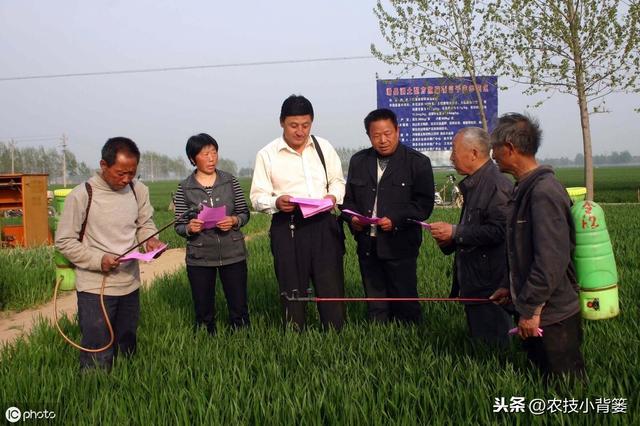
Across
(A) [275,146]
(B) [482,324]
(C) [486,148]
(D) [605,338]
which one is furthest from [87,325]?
(D) [605,338]

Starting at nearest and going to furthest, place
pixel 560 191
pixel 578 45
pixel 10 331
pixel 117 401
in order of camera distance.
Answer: pixel 560 191 → pixel 117 401 → pixel 10 331 → pixel 578 45

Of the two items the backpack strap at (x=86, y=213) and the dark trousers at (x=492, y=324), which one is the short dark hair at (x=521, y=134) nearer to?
the dark trousers at (x=492, y=324)

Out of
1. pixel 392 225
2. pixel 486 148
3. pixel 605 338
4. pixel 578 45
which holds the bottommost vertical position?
pixel 605 338

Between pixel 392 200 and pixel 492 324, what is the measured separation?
3.60 ft

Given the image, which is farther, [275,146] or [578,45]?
[578,45]

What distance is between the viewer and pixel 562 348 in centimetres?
236

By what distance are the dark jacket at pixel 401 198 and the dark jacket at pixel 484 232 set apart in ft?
2.18

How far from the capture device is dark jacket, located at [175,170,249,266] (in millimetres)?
3941

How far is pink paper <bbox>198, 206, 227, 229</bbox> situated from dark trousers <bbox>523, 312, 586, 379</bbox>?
88.8 inches

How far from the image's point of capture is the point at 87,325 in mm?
3141

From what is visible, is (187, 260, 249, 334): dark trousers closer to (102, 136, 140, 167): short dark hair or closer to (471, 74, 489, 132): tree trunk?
(102, 136, 140, 167): short dark hair

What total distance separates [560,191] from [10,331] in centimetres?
515

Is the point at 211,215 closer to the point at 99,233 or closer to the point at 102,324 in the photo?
the point at 99,233

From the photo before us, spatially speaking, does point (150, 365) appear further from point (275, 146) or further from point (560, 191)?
point (560, 191)
